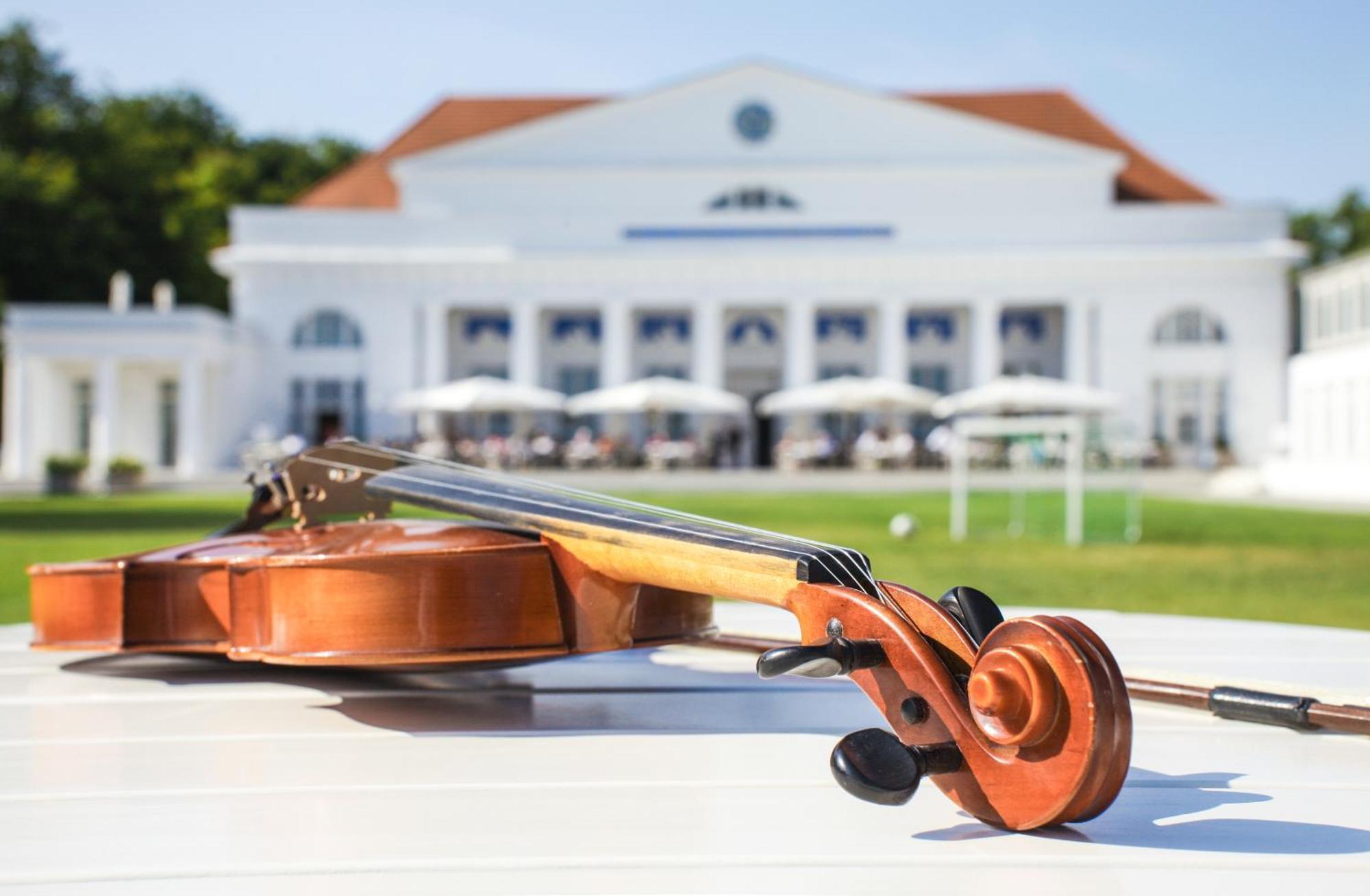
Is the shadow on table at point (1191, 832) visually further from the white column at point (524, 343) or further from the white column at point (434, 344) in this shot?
the white column at point (434, 344)

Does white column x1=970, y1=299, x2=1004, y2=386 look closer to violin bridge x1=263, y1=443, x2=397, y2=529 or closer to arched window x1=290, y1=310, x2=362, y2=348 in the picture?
arched window x1=290, y1=310, x2=362, y2=348

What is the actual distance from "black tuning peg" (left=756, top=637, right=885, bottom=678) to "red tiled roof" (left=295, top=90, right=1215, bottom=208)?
1683 inches

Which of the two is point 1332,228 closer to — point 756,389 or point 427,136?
point 756,389

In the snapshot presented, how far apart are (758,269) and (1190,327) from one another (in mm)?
12890

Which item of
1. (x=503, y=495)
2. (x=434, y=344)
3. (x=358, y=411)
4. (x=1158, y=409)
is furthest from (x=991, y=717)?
(x=1158, y=409)

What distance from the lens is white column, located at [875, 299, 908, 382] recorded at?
3975cm

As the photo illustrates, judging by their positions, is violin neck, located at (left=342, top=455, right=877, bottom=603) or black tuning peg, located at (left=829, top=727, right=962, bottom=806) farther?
violin neck, located at (left=342, top=455, right=877, bottom=603)

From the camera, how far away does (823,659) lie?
1.37m

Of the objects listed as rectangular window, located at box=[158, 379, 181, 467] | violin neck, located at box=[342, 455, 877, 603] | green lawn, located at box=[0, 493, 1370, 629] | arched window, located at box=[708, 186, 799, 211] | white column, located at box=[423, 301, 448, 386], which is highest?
arched window, located at box=[708, 186, 799, 211]

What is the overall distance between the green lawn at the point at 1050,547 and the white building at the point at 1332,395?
482 centimetres

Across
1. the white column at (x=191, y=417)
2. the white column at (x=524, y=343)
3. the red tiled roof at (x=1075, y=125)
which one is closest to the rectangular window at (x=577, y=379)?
the white column at (x=524, y=343)

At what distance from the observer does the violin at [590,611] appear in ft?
4.28

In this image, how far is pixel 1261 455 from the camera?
38.5 m

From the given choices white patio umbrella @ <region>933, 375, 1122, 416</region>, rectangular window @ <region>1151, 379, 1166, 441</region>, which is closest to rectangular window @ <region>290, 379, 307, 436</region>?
white patio umbrella @ <region>933, 375, 1122, 416</region>
